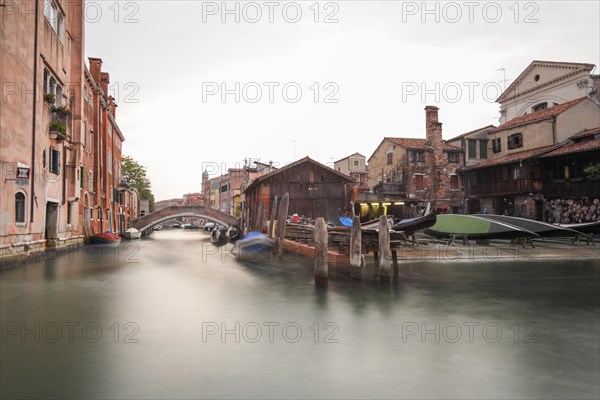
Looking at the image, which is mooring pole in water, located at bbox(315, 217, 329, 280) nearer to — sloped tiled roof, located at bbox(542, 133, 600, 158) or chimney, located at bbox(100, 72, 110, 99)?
sloped tiled roof, located at bbox(542, 133, 600, 158)

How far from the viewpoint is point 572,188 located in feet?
75.4

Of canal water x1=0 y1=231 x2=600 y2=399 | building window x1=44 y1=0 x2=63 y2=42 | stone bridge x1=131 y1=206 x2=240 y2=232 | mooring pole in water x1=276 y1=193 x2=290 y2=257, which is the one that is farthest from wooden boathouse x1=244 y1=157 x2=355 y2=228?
stone bridge x1=131 y1=206 x2=240 y2=232

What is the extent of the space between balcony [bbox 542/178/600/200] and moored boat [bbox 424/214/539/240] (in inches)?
388

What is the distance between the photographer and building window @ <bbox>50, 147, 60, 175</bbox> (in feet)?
56.1

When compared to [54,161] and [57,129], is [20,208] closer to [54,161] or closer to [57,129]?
[54,161]

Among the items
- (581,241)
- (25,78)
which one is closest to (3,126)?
(25,78)

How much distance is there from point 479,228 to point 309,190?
1303 centimetres

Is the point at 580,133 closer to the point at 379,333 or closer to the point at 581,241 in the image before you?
the point at 581,241

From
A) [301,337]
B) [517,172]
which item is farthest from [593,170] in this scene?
[301,337]

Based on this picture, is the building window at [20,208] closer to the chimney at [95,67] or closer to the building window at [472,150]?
the chimney at [95,67]

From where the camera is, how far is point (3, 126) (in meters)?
12.8

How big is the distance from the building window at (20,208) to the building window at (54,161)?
3.15m

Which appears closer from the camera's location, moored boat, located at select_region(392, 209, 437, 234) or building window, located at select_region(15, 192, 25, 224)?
building window, located at select_region(15, 192, 25, 224)

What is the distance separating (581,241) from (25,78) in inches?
937
